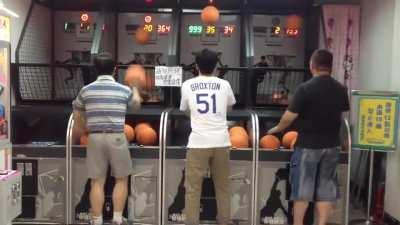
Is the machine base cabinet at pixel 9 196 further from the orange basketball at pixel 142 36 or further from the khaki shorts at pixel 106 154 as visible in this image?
the orange basketball at pixel 142 36

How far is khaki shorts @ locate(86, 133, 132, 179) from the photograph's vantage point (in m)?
4.23

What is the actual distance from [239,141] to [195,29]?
5.57ft

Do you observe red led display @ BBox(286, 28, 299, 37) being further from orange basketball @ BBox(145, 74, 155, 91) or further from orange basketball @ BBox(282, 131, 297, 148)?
orange basketball @ BBox(145, 74, 155, 91)

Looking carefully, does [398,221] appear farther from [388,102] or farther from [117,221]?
[117,221]

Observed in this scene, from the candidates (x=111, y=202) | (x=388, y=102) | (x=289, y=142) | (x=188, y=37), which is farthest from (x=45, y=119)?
(x=388, y=102)

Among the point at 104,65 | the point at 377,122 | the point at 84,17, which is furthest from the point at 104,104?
the point at 377,122

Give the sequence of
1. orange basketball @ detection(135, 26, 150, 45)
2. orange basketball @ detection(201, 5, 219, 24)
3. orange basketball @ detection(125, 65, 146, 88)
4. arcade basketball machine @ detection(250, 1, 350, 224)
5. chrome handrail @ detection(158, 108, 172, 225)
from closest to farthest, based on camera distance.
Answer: chrome handrail @ detection(158, 108, 172, 225)
arcade basketball machine @ detection(250, 1, 350, 224)
orange basketball @ detection(125, 65, 146, 88)
orange basketball @ detection(201, 5, 219, 24)
orange basketball @ detection(135, 26, 150, 45)

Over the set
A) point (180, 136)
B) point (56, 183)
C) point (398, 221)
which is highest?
point (180, 136)

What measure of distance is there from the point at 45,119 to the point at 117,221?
54.5 inches

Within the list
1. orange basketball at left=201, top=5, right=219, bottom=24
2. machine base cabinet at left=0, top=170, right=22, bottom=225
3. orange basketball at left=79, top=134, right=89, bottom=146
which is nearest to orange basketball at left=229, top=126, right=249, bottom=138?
orange basketball at left=201, top=5, right=219, bottom=24

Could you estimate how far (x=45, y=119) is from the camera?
507 cm

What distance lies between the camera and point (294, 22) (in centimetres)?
560

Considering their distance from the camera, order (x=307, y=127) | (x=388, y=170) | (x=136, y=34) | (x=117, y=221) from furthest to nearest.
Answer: (x=136, y=34) < (x=388, y=170) < (x=117, y=221) < (x=307, y=127)

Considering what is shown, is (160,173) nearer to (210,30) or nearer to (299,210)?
(299,210)
